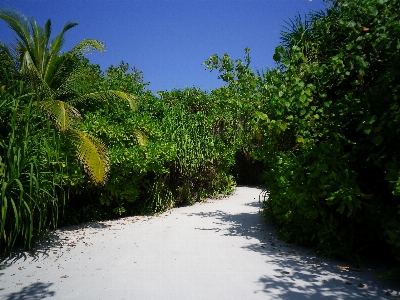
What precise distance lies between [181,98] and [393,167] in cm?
961

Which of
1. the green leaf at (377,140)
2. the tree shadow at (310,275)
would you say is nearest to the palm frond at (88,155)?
the tree shadow at (310,275)

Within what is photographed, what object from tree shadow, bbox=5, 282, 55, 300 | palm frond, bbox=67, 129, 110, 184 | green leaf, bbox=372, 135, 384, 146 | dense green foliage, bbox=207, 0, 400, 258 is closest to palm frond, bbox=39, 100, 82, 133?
palm frond, bbox=67, 129, 110, 184

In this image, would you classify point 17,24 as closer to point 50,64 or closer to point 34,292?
point 50,64

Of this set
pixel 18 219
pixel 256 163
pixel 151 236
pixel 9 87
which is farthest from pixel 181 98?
pixel 18 219

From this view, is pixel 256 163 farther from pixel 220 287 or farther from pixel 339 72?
pixel 220 287

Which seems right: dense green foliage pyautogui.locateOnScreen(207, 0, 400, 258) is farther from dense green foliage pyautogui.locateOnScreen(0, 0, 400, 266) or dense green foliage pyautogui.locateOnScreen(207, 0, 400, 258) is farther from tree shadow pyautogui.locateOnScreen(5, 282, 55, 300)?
tree shadow pyautogui.locateOnScreen(5, 282, 55, 300)

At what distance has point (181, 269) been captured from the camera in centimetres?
462

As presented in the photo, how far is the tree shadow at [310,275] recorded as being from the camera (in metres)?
3.93

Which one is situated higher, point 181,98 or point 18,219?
point 181,98

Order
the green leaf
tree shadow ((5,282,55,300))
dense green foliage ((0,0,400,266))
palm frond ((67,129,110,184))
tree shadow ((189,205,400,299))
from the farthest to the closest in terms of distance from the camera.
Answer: palm frond ((67,129,110,184)), dense green foliage ((0,0,400,266)), the green leaf, tree shadow ((189,205,400,299)), tree shadow ((5,282,55,300))

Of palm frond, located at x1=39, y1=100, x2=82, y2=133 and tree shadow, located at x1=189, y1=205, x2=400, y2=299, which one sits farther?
palm frond, located at x1=39, y1=100, x2=82, y2=133

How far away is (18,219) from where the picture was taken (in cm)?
446

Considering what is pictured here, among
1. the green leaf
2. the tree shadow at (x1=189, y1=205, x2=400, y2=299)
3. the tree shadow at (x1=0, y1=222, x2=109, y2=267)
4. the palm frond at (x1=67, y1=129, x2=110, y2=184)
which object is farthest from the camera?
the palm frond at (x1=67, y1=129, x2=110, y2=184)

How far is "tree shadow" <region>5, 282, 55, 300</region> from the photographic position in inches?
149
